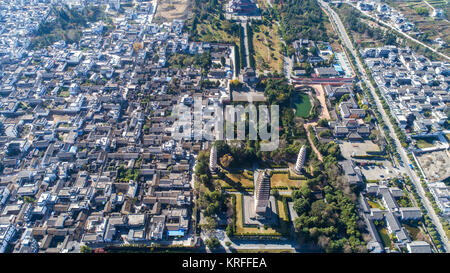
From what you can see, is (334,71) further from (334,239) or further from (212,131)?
(334,239)

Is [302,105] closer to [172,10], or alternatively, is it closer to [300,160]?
[300,160]

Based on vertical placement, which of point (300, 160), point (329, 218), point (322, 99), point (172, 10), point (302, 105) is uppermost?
point (172, 10)

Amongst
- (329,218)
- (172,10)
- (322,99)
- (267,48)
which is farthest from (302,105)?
(172,10)

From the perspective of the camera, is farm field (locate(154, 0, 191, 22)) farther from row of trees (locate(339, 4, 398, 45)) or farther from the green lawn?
row of trees (locate(339, 4, 398, 45))

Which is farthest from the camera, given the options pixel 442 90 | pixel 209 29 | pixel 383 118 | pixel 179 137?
pixel 209 29

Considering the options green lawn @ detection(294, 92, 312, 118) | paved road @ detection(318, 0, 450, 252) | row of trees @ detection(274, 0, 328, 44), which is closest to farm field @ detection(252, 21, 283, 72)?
row of trees @ detection(274, 0, 328, 44)

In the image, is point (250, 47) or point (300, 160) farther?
point (250, 47)

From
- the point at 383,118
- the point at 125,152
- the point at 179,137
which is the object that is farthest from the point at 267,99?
the point at 125,152
